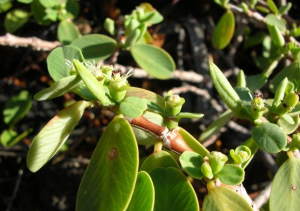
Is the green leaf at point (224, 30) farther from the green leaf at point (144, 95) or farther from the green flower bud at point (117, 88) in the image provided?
the green flower bud at point (117, 88)

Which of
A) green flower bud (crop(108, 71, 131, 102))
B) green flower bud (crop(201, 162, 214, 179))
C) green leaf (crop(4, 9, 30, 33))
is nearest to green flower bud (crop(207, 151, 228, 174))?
green flower bud (crop(201, 162, 214, 179))

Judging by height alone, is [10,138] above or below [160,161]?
below

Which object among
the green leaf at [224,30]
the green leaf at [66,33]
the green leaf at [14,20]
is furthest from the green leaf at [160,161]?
the green leaf at [14,20]

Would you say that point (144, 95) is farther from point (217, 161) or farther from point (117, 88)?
point (217, 161)

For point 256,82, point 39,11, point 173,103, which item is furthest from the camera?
point 39,11

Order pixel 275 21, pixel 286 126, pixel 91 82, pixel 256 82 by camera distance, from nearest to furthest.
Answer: pixel 91 82 → pixel 286 126 → pixel 256 82 → pixel 275 21

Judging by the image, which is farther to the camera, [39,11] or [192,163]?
[39,11]

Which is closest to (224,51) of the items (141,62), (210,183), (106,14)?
(106,14)

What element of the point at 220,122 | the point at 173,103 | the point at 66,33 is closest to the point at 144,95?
the point at 173,103

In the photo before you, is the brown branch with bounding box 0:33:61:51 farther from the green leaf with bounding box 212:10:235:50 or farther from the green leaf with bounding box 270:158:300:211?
the green leaf with bounding box 270:158:300:211
